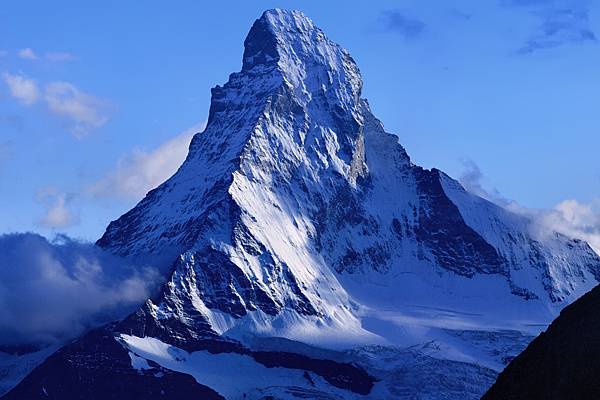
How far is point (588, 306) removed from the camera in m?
61.9

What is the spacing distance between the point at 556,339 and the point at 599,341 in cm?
185

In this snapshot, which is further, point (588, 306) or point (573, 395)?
point (588, 306)

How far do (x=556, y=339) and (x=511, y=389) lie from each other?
95.1 inches

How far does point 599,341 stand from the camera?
5956 cm

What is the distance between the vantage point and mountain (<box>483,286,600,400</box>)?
58.4m

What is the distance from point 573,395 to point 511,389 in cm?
303

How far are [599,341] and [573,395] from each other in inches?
98.9

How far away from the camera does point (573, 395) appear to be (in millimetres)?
58125

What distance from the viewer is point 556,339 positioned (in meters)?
60.9

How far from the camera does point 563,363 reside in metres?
59.3

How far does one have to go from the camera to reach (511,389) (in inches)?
2384

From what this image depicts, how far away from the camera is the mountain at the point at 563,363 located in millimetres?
58438

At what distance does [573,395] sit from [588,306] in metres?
4.81
